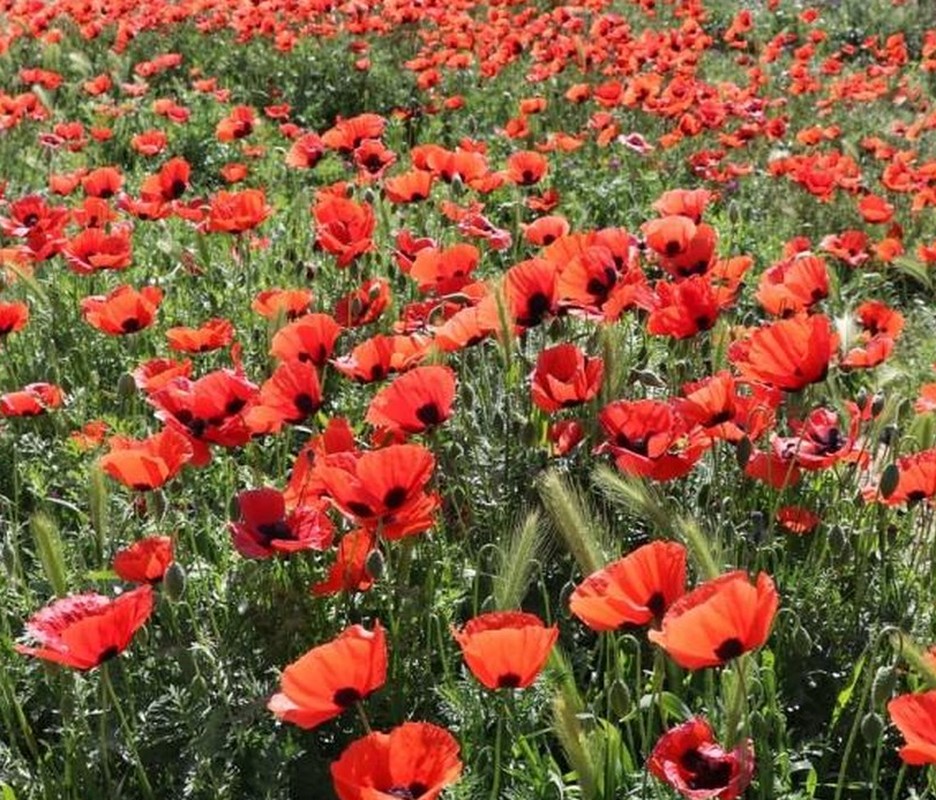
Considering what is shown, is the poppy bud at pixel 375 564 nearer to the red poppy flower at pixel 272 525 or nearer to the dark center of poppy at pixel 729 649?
the red poppy flower at pixel 272 525

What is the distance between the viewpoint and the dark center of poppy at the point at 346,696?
1771 mm

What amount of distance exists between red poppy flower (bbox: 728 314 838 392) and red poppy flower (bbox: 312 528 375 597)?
Result: 715 millimetres

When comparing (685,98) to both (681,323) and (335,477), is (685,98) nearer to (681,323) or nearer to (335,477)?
(681,323)

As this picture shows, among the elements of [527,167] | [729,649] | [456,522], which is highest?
[729,649]

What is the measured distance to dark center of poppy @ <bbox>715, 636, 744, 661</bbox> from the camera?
5.46 feet

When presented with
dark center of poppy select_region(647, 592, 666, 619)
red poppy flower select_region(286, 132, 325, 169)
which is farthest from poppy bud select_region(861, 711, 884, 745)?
red poppy flower select_region(286, 132, 325, 169)

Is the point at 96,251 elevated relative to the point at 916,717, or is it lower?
lower

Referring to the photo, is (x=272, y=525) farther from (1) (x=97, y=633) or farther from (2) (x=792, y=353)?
(2) (x=792, y=353)

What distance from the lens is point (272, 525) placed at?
225cm

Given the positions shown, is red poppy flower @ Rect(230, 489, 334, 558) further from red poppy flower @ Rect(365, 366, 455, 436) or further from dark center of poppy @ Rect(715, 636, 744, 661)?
dark center of poppy @ Rect(715, 636, 744, 661)

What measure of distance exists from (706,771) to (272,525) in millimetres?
841

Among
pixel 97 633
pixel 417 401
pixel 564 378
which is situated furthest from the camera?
pixel 564 378

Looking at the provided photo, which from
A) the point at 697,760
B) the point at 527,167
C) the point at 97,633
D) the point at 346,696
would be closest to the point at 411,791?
the point at 346,696

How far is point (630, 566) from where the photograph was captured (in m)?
1.84
